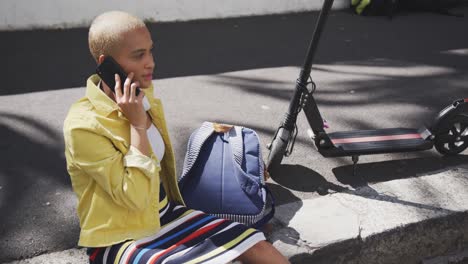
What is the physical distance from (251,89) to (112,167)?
3369mm

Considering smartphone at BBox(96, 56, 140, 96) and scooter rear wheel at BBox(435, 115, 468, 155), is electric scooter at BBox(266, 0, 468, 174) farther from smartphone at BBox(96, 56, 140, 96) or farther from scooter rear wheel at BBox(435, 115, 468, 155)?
smartphone at BBox(96, 56, 140, 96)

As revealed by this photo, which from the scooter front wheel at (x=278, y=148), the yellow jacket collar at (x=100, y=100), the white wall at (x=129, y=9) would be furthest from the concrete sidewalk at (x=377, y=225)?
the white wall at (x=129, y=9)

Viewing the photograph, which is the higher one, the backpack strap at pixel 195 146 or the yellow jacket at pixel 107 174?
the yellow jacket at pixel 107 174

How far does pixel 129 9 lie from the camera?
7156 millimetres

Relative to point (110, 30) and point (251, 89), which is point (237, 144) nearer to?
point (110, 30)

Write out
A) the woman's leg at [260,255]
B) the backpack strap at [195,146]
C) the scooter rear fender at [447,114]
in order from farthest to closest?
the scooter rear fender at [447,114] < the backpack strap at [195,146] < the woman's leg at [260,255]

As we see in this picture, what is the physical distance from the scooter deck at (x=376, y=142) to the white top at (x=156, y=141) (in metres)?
1.47

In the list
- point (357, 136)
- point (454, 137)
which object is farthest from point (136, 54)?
point (454, 137)

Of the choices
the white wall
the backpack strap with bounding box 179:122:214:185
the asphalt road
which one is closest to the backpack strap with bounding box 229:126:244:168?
the backpack strap with bounding box 179:122:214:185

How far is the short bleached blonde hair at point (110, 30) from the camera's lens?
1.91 m

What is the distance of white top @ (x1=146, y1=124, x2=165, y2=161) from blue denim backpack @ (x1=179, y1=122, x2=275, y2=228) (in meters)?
0.51

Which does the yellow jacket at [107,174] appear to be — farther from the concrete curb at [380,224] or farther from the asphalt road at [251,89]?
the concrete curb at [380,224]

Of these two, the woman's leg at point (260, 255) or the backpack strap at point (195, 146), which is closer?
the woman's leg at point (260, 255)

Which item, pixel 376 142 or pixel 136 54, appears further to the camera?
pixel 376 142
